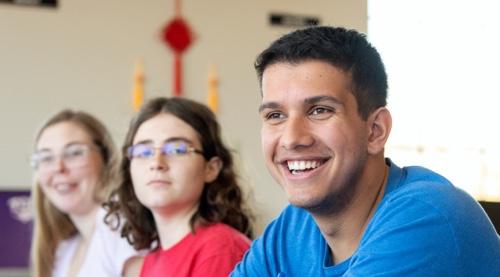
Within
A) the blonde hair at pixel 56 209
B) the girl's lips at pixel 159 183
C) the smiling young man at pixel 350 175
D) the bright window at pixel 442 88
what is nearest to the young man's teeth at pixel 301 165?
the smiling young man at pixel 350 175

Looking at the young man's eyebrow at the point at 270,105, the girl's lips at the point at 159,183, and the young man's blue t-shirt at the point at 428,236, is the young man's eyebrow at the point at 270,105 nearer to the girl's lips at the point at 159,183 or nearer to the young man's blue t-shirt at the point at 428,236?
the young man's blue t-shirt at the point at 428,236

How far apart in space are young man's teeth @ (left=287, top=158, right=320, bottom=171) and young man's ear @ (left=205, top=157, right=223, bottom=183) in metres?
0.62

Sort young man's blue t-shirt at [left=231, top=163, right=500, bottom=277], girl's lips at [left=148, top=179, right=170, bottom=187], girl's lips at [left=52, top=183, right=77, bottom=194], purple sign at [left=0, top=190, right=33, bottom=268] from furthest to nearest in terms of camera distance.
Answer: purple sign at [left=0, top=190, right=33, bottom=268] < girl's lips at [left=52, top=183, right=77, bottom=194] < girl's lips at [left=148, top=179, right=170, bottom=187] < young man's blue t-shirt at [left=231, top=163, right=500, bottom=277]

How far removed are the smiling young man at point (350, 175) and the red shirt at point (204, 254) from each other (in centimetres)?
30

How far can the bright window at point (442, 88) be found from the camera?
4.26 meters

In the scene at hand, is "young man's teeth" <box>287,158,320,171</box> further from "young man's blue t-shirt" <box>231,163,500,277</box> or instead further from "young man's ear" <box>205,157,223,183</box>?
"young man's ear" <box>205,157,223,183</box>

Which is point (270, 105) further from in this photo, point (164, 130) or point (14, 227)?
point (14, 227)

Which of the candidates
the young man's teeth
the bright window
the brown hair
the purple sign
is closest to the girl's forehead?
the brown hair

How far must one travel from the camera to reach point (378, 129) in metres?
1.12

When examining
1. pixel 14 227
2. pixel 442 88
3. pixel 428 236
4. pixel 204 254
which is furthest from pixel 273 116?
pixel 442 88

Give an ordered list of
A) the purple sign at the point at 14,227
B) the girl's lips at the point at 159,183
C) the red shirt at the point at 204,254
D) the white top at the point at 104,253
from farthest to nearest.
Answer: the purple sign at the point at 14,227 < the white top at the point at 104,253 < the girl's lips at the point at 159,183 < the red shirt at the point at 204,254

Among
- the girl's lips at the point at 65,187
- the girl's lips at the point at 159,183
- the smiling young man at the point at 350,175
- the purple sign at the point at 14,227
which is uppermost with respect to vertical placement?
the smiling young man at the point at 350,175

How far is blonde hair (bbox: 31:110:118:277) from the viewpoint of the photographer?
2.15 m

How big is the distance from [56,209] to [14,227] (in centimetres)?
116
